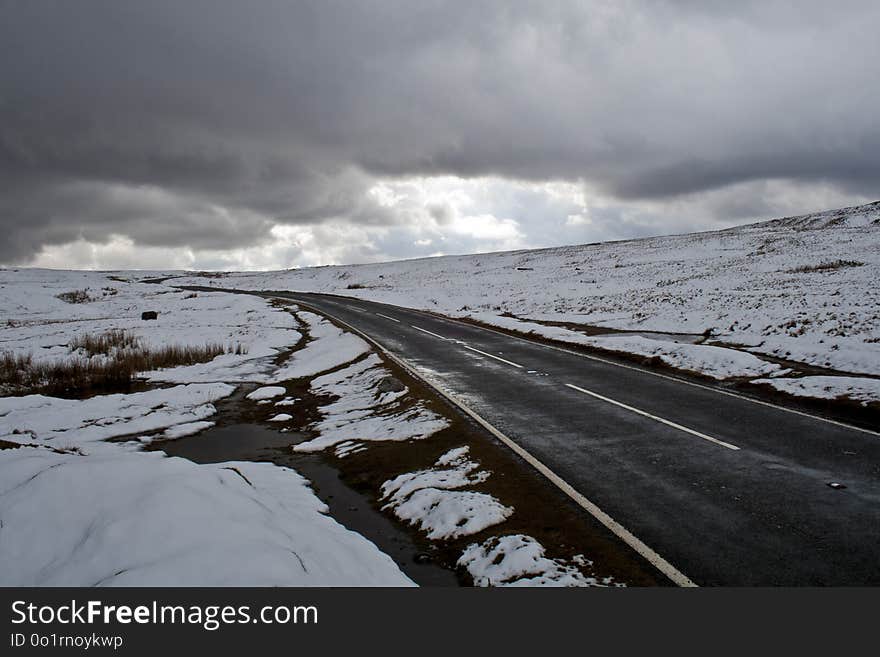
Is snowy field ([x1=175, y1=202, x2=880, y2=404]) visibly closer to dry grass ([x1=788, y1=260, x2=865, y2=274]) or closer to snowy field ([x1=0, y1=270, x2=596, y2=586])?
dry grass ([x1=788, y1=260, x2=865, y2=274])

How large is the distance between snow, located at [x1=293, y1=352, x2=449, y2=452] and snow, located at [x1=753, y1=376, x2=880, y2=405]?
24.7 ft

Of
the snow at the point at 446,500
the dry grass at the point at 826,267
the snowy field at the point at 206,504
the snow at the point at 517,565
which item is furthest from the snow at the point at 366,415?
the dry grass at the point at 826,267

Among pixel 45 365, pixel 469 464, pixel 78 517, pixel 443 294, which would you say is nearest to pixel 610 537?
pixel 469 464

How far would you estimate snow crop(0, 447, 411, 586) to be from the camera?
3.85m

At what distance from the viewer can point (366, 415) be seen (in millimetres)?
11719

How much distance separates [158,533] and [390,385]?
30.4 ft

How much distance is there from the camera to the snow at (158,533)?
12.6 feet

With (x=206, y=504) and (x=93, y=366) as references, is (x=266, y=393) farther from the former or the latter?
(x=206, y=504)

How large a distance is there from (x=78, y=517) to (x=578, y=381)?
1092 centimetres

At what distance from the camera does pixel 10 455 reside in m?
6.61

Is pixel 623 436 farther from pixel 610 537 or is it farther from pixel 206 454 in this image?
pixel 206 454

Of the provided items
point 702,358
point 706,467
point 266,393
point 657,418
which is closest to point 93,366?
point 266,393

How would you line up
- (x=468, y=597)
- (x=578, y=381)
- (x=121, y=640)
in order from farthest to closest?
(x=578, y=381) < (x=468, y=597) < (x=121, y=640)

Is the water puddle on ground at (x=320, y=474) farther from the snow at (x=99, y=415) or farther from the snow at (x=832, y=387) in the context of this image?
the snow at (x=832, y=387)
